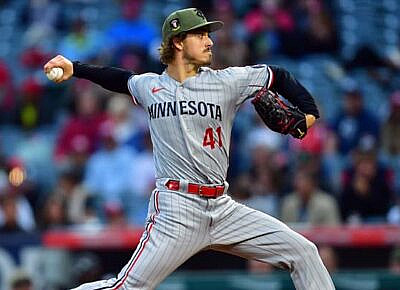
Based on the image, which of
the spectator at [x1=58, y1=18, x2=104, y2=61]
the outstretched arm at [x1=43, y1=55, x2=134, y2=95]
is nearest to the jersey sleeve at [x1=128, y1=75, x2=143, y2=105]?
the outstretched arm at [x1=43, y1=55, x2=134, y2=95]

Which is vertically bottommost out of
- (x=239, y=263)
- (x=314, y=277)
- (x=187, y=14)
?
(x=239, y=263)

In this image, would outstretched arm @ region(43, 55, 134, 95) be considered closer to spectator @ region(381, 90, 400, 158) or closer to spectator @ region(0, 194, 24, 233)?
spectator @ region(0, 194, 24, 233)

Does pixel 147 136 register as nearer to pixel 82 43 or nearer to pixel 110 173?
pixel 110 173

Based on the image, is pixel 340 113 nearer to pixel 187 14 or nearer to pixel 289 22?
pixel 289 22

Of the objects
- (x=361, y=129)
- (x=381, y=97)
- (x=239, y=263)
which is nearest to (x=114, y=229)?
(x=239, y=263)

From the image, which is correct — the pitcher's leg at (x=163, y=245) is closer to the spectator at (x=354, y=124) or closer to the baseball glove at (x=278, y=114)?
the baseball glove at (x=278, y=114)

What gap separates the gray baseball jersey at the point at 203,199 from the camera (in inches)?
224

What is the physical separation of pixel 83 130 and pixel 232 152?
1.91 meters

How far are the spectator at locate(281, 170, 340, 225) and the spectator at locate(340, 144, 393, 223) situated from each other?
16 cm

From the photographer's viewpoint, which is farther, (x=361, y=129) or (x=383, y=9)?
(x=383, y=9)

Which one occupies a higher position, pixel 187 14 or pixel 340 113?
pixel 187 14

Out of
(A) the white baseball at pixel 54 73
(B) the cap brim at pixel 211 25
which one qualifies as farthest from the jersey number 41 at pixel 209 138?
(A) the white baseball at pixel 54 73

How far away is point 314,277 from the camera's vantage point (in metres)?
5.76

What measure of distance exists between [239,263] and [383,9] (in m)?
4.55
